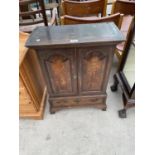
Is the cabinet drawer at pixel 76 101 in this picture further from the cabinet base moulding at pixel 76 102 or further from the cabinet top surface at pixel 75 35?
the cabinet top surface at pixel 75 35

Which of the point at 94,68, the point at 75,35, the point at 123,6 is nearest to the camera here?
the point at 75,35

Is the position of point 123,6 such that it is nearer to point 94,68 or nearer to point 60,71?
point 94,68

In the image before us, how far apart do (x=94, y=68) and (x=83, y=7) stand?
721 mm

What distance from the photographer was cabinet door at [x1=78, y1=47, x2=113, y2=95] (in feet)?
3.54

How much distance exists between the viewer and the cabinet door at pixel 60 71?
107 centimetres

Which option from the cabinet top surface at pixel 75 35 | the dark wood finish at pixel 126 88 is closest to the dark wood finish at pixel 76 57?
the cabinet top surface at pixel 75 35

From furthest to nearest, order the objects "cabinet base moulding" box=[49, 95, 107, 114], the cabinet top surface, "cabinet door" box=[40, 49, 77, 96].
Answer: "cabinet base moulding" box=[49, 95, 107, 114] < "cabinet door" box=[40, 49, 77, 96] < the cabinet top surface

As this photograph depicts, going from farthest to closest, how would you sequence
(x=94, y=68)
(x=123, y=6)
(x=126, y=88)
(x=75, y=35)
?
1. (x=123, y=6)
2. (x=126, y=88)
3. (x=94, y=68)
4. (x=75, y=35)

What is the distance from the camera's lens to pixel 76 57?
1.10 meters

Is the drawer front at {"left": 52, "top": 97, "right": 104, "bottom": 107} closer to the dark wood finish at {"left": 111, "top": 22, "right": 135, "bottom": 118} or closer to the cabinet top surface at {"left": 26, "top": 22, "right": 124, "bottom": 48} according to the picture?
the dark wood finish at {"left": 111, "top": 22, "right": 135, "bottom": 118}

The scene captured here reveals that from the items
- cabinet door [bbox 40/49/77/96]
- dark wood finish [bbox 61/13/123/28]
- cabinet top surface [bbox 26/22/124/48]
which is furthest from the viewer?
dark wood finish [bbox 61/13/123/28]

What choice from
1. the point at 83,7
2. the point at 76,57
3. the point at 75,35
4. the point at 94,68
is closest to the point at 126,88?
the point at 94,68

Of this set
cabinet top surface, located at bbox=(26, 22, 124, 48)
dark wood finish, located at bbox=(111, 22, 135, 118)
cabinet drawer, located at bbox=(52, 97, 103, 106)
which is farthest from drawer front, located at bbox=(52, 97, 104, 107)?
cabinet top surface, located at bbox=(26, 22, 124, 48)
